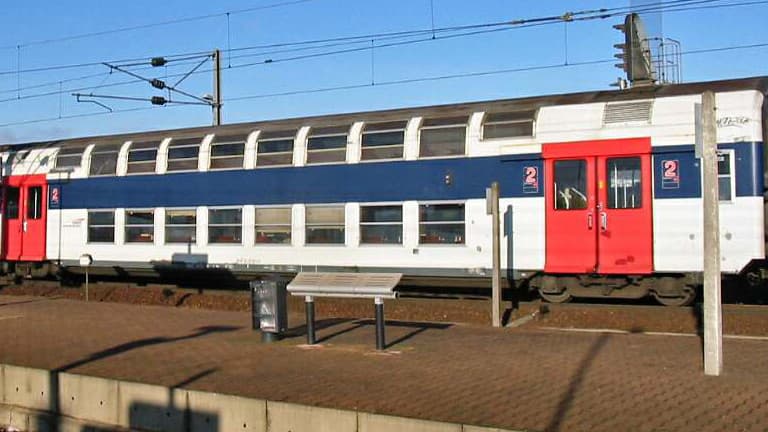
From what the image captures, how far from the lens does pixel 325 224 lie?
16312mm

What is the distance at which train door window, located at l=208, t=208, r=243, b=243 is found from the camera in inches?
681

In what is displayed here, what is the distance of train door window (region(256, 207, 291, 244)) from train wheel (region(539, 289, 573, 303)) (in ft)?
17.8

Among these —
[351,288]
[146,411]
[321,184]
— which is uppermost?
[321,184]

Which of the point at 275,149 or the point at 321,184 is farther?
the point at 275,149

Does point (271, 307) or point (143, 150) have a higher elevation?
point (143, 150)

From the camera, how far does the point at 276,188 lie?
55.0 ft

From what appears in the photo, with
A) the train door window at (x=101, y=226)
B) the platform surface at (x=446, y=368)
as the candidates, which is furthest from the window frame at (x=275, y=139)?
the platform surface at (x=446, y=368)

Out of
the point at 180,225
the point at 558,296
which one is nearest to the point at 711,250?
the point at 558,296

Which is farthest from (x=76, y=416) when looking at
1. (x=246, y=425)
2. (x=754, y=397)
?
(x=754, y=397)

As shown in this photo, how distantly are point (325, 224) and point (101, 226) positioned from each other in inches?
251

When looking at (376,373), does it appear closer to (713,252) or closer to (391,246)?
(713,252)

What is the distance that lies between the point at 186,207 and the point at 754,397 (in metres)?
13.6

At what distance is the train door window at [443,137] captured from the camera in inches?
595

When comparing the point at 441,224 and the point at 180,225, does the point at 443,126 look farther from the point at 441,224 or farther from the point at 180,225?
the point at 180,225
